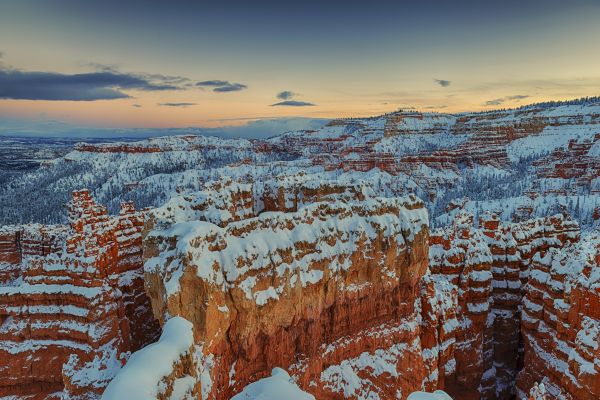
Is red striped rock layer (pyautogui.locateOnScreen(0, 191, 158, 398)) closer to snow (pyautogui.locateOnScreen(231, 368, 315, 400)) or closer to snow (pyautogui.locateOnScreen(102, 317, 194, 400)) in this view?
snow (pyautogui.locateOnScreen(231, 368, 315, 400))

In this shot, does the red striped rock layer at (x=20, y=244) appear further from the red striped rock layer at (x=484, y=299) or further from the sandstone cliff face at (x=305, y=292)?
the red striped rock layer at (x=484, y=299)

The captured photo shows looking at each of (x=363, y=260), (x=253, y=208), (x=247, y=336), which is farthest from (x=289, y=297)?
(x=253, y=208)

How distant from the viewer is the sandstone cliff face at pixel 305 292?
1355cm

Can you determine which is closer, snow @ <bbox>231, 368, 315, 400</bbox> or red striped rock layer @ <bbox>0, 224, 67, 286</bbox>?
snow @ <bbox>231, 368, 315, 400</bbox>

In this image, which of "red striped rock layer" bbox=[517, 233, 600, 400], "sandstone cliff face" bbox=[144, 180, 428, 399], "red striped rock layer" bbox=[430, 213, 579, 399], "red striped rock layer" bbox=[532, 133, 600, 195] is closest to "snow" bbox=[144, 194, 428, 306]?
"sandstone cliff face" bbox=[144, 180, 428, 399]

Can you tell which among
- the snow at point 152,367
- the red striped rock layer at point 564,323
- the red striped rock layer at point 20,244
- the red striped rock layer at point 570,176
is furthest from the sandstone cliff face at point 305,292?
the red striped rock layer at point 570,176

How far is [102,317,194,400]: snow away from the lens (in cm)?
827

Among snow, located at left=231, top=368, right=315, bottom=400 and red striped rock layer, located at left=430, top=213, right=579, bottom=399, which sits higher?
snow, located at left=231, top=368, right=315, bottom=400

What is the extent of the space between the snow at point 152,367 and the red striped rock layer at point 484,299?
60.9ft

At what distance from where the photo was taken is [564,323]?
20.2 meters

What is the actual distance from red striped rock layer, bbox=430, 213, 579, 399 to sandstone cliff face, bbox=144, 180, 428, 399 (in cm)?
581

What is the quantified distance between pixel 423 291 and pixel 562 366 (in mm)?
8020

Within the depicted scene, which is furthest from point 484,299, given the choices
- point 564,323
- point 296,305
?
point 296,305

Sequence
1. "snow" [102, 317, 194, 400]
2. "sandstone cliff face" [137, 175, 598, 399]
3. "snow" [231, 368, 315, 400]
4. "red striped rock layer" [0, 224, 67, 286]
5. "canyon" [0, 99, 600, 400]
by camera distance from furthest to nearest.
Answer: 1. "red striped rock layer" [0, 224, 67, 286]
2. "sandstone cliff face" [137, 175, 598, 399]
3. "canyon" [0, 99, 600, 400]
4. "snow" [231, 368, 315, 400]
5. "snow" [102, 317, 194, 400]
